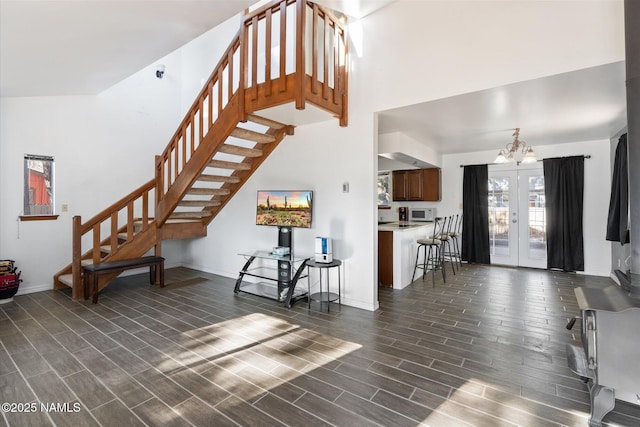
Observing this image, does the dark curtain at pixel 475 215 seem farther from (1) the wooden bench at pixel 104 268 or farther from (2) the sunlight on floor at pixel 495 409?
(1) the wooden bench at pixel 104 268

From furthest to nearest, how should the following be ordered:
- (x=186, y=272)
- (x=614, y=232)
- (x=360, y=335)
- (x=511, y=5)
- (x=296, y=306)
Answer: (x=186, y=272) → (x=614, y=232) → (x=296, y=306) → (x=360, y=335) → (x=511, y=5)

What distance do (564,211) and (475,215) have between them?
5.00ft

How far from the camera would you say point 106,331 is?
10.2 ft

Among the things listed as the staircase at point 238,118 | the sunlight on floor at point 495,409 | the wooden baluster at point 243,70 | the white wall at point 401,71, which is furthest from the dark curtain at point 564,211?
the wooden baluster at point 243,70

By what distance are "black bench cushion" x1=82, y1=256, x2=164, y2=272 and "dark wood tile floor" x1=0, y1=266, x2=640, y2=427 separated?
0.46 metres

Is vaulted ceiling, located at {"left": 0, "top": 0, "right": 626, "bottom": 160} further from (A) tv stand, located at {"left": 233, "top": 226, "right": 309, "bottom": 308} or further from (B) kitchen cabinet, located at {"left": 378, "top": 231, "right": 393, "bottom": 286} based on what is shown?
(A) tv stand, located at {"left": 233, "top": 226, "right": 309, "bottom": 308}

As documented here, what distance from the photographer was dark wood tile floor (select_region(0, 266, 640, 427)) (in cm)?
191

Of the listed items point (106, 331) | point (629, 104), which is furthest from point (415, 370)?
point (106, 331)

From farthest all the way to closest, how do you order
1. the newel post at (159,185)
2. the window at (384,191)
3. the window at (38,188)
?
the window at (384,191) → the newel post at (159,185) → the window at (38,188)

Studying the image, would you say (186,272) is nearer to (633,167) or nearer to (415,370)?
(415,370)

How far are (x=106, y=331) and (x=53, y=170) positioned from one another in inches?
124

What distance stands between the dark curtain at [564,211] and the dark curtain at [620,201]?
1038mm

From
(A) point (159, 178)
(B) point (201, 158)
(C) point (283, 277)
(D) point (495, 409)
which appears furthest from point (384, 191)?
(D) point (495, 409)

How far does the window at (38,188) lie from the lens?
4.47 m
